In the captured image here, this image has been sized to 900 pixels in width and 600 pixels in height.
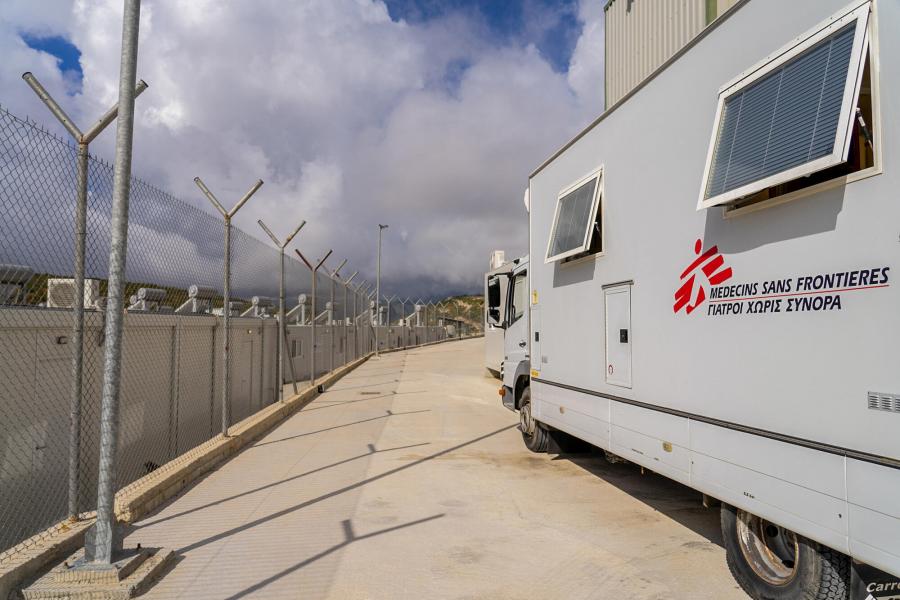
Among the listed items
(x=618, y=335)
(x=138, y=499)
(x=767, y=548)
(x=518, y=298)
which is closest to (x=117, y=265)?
(x=138, y=499)

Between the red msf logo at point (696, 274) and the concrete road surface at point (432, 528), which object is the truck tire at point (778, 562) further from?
the red msf logo at point (696, 274)

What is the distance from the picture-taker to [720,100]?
12.7 feet

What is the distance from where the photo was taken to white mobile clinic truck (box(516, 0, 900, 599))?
2.75 meters

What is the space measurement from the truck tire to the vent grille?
2.98 ft

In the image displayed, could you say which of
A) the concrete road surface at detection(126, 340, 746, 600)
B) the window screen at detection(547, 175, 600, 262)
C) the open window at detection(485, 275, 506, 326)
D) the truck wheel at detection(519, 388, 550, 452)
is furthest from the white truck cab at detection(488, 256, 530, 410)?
the window screen at detection(547, 175, 600, 262)

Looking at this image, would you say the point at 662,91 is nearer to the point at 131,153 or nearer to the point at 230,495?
the point at 131,153

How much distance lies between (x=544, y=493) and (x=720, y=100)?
13.2 feet

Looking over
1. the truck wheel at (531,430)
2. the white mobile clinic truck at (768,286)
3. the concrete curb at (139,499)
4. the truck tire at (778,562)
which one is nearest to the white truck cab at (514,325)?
the truck wheel at (531,430)

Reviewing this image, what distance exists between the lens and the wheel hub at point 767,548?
11.6ft

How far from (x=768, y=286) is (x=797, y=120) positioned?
2.82ft

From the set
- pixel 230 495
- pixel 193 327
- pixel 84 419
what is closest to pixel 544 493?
pixel 230 495

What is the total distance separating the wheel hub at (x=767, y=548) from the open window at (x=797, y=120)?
Answer: 1.90 m

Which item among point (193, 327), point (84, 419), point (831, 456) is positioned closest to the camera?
point (831, 456)

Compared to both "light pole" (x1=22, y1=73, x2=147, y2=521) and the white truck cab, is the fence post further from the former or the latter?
the white truck cab
